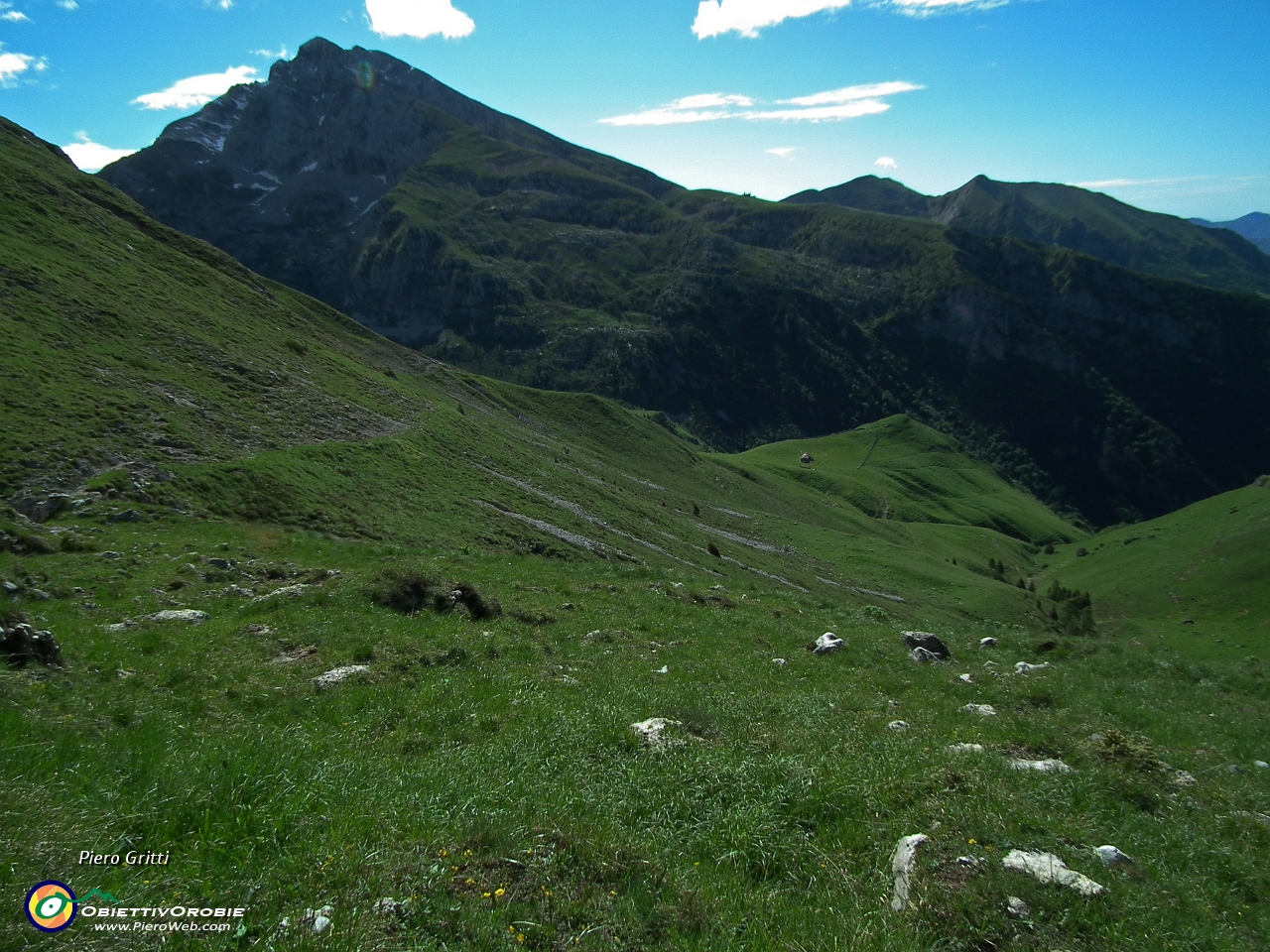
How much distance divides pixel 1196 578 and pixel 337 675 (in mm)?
121457

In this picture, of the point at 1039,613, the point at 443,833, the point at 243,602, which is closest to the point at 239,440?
the point at 243,602

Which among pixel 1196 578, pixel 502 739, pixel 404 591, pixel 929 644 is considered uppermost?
pixel 502 739

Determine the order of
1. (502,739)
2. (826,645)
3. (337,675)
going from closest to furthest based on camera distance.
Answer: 1. (502,739)
2. (337,675)
3. (826,645)

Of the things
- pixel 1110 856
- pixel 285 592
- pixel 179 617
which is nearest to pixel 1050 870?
pixel 1110 856

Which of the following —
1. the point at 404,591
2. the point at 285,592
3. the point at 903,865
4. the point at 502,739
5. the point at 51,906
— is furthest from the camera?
the point at 404,591

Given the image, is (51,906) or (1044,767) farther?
(1044,767)

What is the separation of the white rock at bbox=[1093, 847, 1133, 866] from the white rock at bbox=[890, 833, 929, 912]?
75.8 inches

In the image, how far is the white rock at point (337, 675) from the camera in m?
13.0

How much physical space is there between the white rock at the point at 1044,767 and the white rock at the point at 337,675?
11928mm

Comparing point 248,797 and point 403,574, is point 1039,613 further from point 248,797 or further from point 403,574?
point 248,797

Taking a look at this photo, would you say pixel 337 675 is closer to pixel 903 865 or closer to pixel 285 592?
pixel 285 592

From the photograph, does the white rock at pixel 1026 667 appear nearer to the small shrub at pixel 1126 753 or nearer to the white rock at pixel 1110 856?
the small shrub at pixel 1126 753

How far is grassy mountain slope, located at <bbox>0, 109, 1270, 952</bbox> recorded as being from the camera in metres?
6.34

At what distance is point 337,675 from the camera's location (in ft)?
43.9
